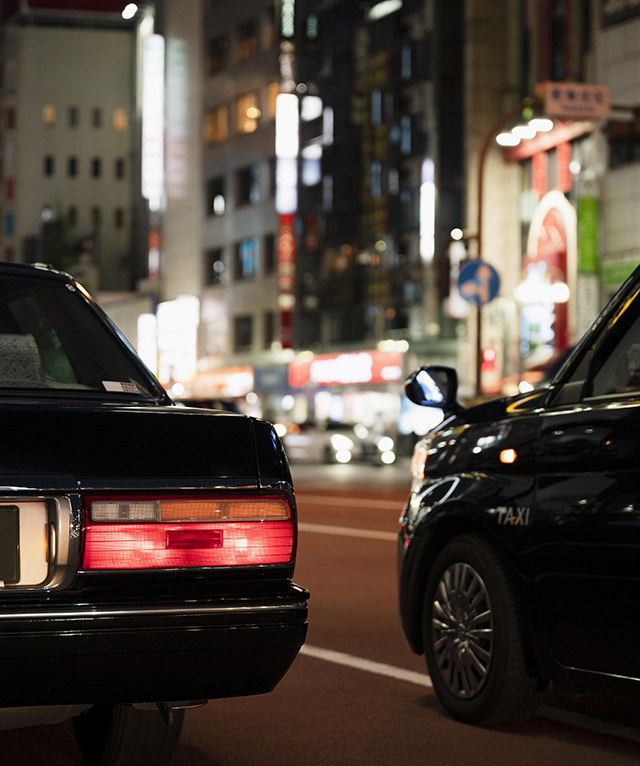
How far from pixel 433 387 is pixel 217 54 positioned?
66.9 metres

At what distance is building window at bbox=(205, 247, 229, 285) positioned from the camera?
69.0 m

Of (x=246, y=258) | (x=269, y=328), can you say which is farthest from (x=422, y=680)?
(x=246, y=258)

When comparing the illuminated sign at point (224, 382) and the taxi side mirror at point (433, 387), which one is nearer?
the taxi side mirror at point (433, 387)

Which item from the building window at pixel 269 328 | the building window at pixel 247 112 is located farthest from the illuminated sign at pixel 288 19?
the building window at pixel 269 328

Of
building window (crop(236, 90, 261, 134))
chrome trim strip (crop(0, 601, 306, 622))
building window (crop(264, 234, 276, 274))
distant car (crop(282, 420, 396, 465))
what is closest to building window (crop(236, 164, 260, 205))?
building window (crop(236, 90, 261, 134))

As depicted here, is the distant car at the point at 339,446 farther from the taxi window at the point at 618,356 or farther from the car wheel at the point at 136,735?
the car wheel at the point at 136,735

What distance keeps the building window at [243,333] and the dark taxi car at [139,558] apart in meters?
60.8

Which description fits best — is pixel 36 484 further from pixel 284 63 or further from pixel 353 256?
pixel 284 63

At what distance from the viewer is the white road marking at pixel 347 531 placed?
15.2 metres

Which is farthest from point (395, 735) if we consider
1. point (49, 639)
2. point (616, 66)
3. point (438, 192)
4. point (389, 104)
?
point (389, 104)

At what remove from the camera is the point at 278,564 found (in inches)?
149

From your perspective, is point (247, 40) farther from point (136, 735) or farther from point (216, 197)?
point (136, 735)

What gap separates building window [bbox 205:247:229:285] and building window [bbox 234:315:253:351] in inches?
135

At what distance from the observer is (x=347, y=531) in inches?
625
